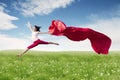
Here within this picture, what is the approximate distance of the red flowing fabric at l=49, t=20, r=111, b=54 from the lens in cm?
374

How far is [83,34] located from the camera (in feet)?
12.5

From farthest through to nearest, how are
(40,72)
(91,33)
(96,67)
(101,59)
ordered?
(101,59)
(96,67)
(40,72)
(91,33)

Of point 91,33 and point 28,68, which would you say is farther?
point 28,68

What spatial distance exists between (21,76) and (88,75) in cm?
381

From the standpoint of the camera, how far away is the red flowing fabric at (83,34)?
374cm

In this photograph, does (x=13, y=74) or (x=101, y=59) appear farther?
(x=101, y=59)

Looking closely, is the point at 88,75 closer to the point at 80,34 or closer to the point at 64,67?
the point at 64,67

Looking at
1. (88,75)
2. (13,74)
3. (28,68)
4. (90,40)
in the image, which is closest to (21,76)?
(13,74)

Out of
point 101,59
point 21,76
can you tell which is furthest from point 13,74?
point 101,59

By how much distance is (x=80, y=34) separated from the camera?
3.83 metres

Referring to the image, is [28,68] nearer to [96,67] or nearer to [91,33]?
[96,67]

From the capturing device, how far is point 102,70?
22953mm

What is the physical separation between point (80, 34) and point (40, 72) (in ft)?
62.3

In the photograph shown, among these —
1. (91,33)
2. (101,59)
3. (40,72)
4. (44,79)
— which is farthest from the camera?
(101,59)
